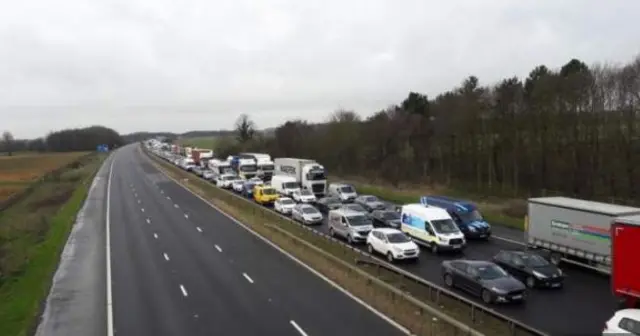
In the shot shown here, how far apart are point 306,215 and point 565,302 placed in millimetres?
21003

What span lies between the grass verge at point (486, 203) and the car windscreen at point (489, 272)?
55.2 ft

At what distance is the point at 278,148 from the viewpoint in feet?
342

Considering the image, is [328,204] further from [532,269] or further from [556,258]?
[532,269]

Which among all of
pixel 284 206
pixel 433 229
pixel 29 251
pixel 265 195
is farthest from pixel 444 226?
pixel 265 195

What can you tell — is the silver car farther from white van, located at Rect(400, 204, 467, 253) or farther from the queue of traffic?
white van, located at Rect(400, 204, 467, 253)

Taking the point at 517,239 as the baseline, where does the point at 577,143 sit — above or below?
above

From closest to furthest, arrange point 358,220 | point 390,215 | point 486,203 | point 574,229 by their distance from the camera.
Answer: point 574,229
point 358,220
point 390,215
point 486,203

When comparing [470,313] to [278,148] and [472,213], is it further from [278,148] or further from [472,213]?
[278,148]

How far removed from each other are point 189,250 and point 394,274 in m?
12.1

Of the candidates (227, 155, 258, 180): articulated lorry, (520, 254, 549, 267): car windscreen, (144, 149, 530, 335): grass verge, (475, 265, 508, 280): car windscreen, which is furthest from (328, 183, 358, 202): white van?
(475, 265, 508, 280): car windscreen

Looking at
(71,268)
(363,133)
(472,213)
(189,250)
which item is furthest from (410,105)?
(71,268)

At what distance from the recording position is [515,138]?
5847 centimetres

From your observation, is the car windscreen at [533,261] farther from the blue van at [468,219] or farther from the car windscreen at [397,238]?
the blue van at [468,219]

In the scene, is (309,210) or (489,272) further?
(309,210)
